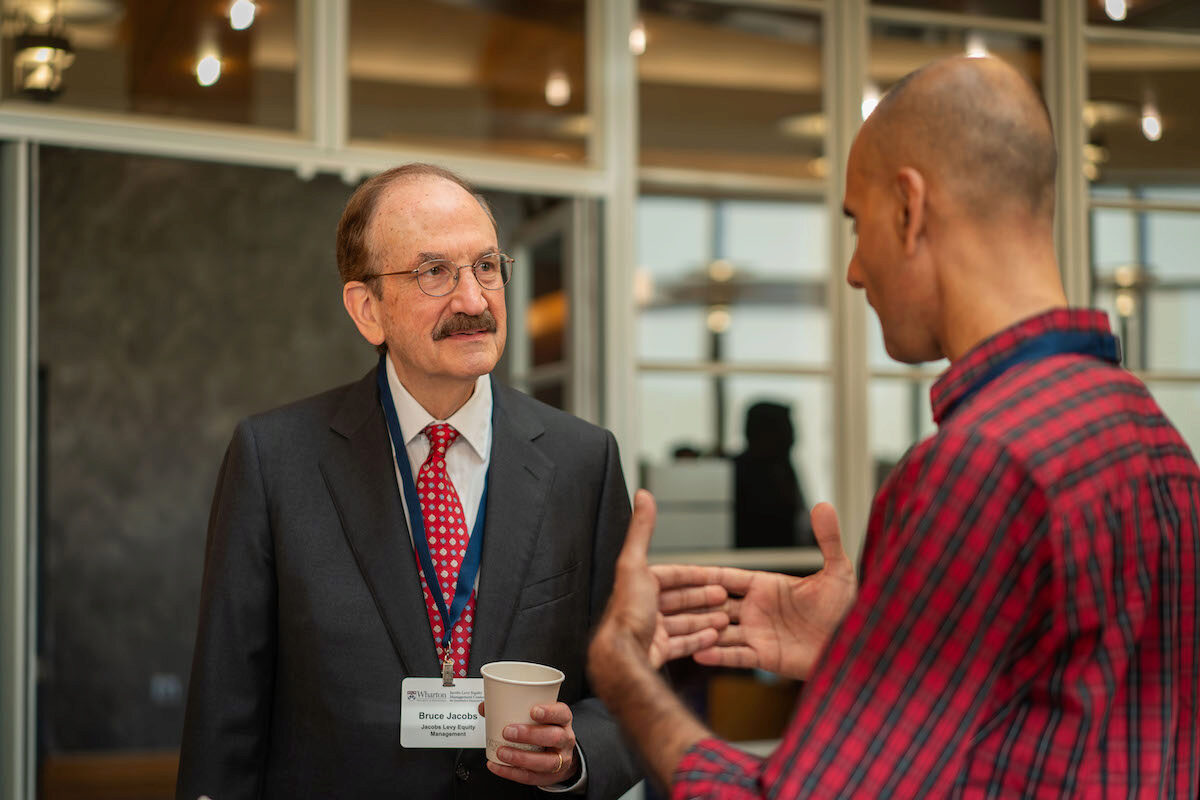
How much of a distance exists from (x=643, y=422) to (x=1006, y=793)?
3022mm

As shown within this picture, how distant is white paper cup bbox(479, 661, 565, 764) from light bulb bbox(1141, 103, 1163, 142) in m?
3.85

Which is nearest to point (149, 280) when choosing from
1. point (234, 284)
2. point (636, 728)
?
point (234, 284)

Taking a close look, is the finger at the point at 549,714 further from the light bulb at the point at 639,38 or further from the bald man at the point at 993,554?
the light bulb at the point at 639,38

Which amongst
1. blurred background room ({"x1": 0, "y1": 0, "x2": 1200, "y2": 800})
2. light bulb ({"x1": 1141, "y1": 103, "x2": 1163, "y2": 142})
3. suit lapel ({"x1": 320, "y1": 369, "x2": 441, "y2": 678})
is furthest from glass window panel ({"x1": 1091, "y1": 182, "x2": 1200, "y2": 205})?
suit lapel ({"x1": 320, "y1": 369, "x2": 441, "y2": 678})

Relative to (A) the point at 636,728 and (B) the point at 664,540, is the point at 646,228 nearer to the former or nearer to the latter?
(B) the point at 664,540

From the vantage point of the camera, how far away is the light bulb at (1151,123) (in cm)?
457

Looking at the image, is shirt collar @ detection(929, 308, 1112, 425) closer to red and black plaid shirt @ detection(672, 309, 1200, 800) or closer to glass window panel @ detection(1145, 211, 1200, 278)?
red and black plaid shirt @ detection(672, 309, 1200, 800)

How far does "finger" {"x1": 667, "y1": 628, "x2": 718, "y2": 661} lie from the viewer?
1509 mm

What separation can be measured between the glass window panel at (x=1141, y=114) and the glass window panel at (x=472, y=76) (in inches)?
76.5

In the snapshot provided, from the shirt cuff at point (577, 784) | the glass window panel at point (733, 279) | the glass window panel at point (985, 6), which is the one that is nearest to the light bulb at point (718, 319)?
the glass window panel at point (733, 279)

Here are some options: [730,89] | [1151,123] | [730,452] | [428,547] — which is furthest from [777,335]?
[428,547]

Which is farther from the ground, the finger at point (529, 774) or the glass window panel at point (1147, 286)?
the glass window panel at point (1147, 286)

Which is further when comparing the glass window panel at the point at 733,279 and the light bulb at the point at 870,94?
the light bulb at the point at 870,94

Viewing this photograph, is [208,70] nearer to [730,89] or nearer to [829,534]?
[730,89]
